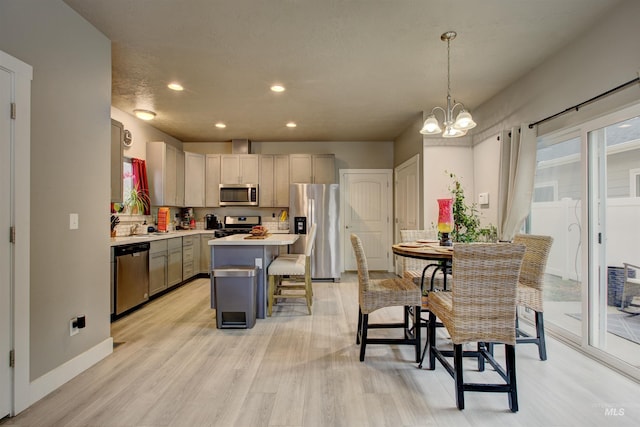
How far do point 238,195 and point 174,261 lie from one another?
162 cm

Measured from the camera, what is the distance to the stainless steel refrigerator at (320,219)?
5.20m

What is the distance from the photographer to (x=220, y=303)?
9.89ft

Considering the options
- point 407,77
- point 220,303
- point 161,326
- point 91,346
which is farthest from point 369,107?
point 91,346

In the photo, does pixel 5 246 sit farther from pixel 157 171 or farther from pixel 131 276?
pixel 157 171

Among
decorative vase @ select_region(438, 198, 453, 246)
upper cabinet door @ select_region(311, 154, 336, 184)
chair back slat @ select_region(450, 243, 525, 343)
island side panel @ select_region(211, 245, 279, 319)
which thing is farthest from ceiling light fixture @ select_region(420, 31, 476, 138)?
upper cabinet door @ select_region(311, 154, 336, 184)

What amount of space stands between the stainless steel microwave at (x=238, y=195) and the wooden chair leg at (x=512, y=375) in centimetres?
453

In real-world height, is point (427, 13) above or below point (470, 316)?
above

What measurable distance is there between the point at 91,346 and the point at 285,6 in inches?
113

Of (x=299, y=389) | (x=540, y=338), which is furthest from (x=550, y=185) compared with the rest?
(x=299, y=389)

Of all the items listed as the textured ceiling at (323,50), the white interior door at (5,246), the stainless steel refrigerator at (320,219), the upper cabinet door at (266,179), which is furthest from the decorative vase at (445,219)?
the upper cabinet door at (266,179)

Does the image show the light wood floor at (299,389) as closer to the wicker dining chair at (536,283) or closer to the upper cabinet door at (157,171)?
the wicker dining chair at (536,283)

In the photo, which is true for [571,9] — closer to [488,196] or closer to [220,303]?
[488,196]

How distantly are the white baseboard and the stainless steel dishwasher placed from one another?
899 millimetres

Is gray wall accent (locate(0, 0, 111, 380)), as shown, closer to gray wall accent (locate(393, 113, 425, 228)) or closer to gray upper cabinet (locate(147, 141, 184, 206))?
gray upper cabinet (locate(147, 141, 184, 206))
